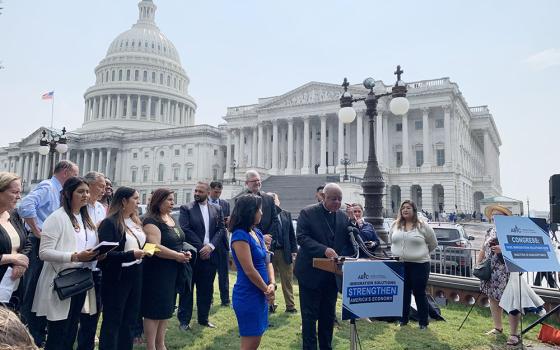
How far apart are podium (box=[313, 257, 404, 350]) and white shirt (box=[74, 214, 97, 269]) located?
9.06ft

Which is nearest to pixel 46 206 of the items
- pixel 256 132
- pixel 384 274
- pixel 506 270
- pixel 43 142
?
pixel 384 274

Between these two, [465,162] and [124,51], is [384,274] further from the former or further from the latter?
[124,51]

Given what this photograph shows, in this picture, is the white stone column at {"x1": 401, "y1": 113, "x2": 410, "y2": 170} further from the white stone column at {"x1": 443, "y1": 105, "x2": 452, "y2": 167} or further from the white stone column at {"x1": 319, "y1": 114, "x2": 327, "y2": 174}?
the white stone column at {"x1": 319, "y1": 114, "x2": 327, "y2": 174}

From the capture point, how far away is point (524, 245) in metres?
6.92

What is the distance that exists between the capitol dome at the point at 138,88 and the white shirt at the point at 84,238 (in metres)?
91.6

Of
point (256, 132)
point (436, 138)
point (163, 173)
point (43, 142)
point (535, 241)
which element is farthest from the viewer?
point (163, 173)

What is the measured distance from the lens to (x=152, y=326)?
17.9 feet

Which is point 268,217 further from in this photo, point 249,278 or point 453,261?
point 453,261

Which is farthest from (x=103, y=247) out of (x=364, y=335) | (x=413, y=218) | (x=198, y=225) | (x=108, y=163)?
(x=108, y=163)

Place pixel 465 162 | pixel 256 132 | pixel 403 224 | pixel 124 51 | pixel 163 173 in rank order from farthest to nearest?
pixel 124 51 → pixel 163 173 → pixel 256 132 → pixel 465 162 → pixel 403 224

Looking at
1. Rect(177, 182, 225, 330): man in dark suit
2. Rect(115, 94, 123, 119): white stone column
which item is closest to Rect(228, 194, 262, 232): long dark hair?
Rect(177, 182, 225, 330): man in dark suit

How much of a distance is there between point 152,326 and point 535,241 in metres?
6.55

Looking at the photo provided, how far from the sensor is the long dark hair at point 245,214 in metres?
4.45

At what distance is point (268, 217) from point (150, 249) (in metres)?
3.35
